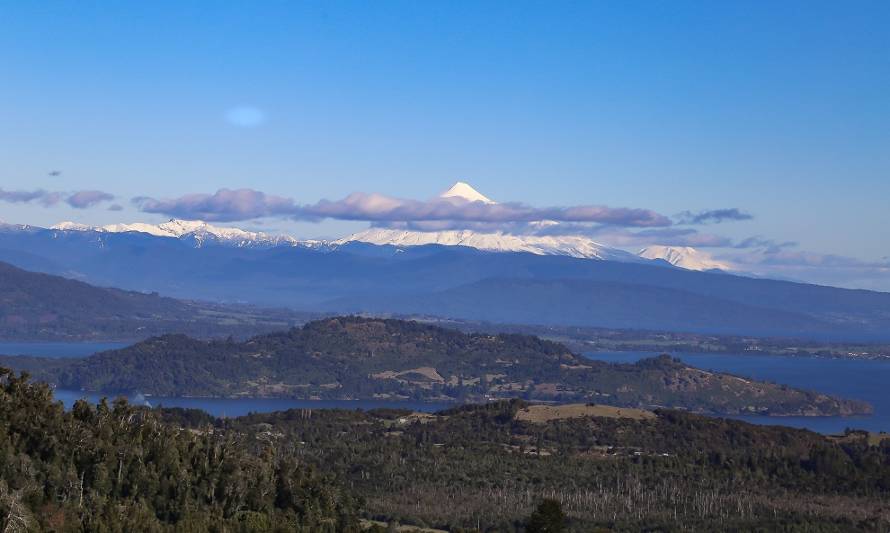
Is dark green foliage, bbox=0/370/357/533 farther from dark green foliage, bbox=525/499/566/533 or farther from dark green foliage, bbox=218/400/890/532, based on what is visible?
dark green foliage, bbox=218/400/890/532

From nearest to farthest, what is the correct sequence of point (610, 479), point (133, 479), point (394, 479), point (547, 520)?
point (547, 520)
point (133, 479)
point (394, 479)
point (610, 479)

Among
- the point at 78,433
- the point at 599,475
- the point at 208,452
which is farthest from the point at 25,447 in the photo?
the point at 599,475

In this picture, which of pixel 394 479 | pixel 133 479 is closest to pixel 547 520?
pixel 133 479

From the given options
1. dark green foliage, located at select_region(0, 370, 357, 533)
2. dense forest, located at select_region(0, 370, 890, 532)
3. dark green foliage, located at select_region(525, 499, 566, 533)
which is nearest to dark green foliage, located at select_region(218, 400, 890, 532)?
dense forest, located at select_region(0, 370, 890, 532)

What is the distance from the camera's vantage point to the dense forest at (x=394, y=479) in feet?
349

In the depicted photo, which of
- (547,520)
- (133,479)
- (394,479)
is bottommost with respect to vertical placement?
(394,479)

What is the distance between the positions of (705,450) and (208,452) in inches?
3530

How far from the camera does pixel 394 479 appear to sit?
161125 mm

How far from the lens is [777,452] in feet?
598

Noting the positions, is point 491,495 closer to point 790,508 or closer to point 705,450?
point 790,508

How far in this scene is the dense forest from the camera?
349ft

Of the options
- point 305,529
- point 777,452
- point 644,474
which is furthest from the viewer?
point 777,452

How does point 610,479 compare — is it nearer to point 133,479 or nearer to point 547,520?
point 547,520

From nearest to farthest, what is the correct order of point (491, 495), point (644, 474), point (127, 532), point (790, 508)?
point (127, 532) → point (790, 508) → point (491, 495) → point (644, 474)
